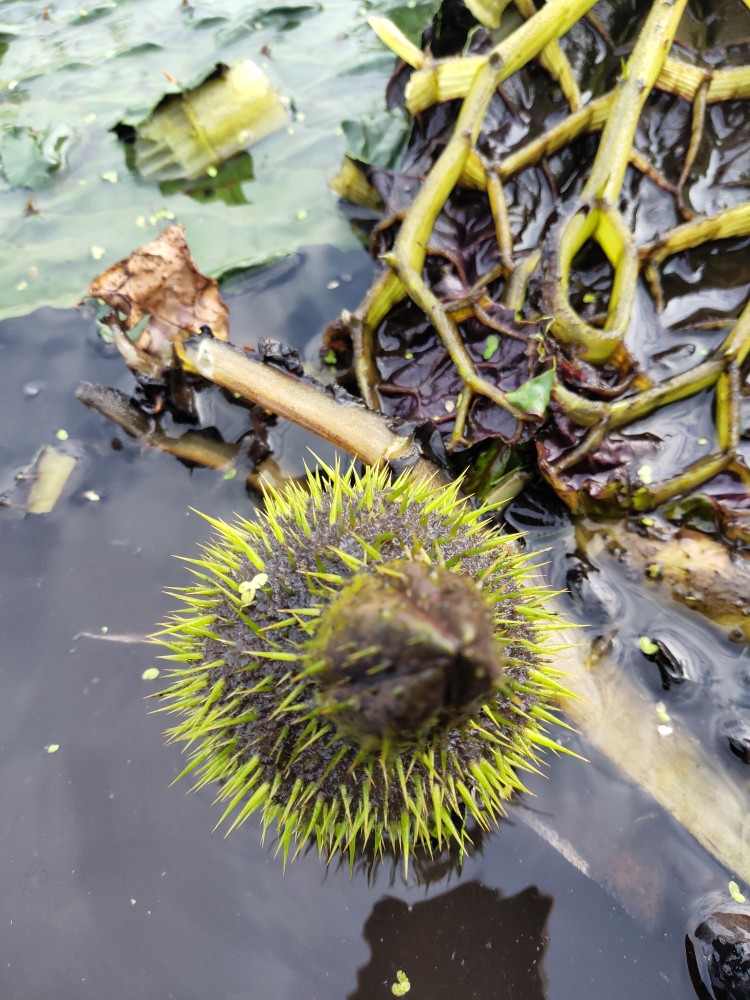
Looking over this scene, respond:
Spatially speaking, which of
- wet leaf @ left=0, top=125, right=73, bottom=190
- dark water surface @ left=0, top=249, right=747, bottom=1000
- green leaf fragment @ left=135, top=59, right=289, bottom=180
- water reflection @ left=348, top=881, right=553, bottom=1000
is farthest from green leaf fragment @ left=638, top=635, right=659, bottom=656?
wet leaf @ left=0, top=125, right=73, bottom=190

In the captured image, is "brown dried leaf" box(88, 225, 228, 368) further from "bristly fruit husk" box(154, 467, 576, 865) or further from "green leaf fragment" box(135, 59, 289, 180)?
"bristly fruit husk" box(154, 467, 576, 865)

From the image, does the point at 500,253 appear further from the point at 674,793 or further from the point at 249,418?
the point at 674,793

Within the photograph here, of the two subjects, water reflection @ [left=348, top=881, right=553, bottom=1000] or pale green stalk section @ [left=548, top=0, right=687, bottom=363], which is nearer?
water reflection @ [left=348, top=881, right=553, bottom=1000]

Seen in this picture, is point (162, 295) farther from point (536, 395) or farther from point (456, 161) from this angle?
point (536, 395)

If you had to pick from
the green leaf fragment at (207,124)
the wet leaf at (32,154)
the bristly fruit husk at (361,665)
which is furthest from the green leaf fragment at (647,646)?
the wet leaf at (32,154)

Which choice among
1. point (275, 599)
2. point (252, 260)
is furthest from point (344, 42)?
point (275, 599)

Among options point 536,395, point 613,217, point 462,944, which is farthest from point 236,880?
point 613,217

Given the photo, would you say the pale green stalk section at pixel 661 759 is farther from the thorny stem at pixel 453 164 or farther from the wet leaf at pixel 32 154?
the wet leaf at pixel 32 154
